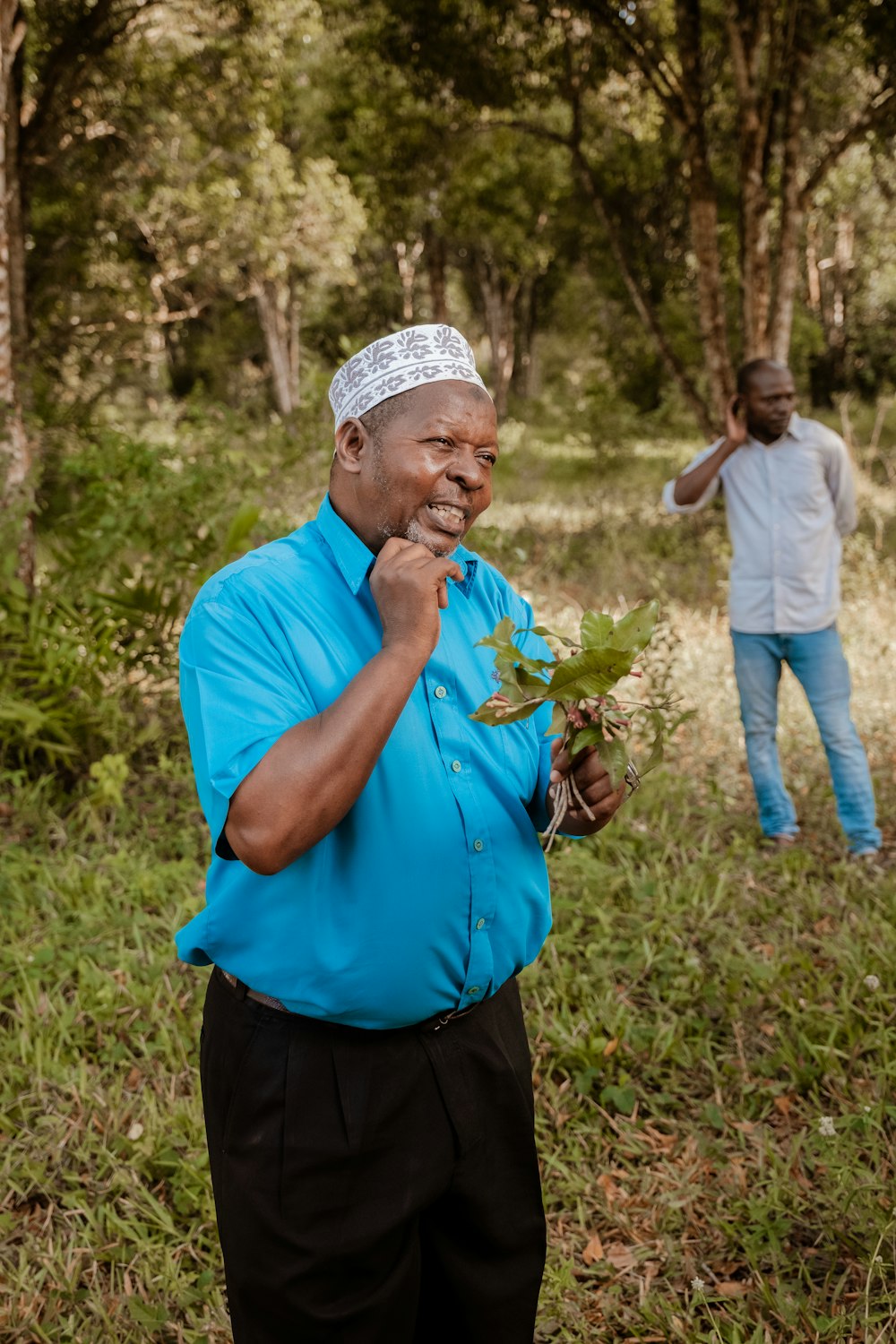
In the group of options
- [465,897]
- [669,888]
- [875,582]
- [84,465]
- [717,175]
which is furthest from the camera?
[717,175]

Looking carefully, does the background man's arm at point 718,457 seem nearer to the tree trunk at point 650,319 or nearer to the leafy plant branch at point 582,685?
the leafy plant branch at point 582,685

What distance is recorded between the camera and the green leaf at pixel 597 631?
1631mm

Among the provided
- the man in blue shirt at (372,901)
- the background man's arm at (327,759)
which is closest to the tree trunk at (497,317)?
the man in blue shirt at (372,901)

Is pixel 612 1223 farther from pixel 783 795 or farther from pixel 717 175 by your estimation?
pixel 717 175

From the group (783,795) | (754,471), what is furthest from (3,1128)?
(754,471)

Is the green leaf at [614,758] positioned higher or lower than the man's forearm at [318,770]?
lower

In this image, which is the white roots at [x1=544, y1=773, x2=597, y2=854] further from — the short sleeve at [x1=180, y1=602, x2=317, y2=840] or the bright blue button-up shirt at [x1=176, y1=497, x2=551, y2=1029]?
the short sleeve at [x1=180, y1=602, x2=317, y2=840]

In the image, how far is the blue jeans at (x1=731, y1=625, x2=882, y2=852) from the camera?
15.6 ft

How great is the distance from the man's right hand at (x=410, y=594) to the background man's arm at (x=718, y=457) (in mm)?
3829

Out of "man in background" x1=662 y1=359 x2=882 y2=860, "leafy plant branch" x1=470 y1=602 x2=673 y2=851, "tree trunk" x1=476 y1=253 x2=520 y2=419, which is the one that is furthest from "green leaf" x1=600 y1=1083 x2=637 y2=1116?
"tree trunk" x1=476 y1=253 x2=520 y2=419

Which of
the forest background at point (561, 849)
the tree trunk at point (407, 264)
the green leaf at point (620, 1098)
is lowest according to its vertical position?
the green leaf at point (620, 1098)

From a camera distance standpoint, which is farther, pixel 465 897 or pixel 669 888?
pixel 669 888

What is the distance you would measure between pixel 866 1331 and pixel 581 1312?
695 mm

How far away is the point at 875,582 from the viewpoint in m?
8.12
